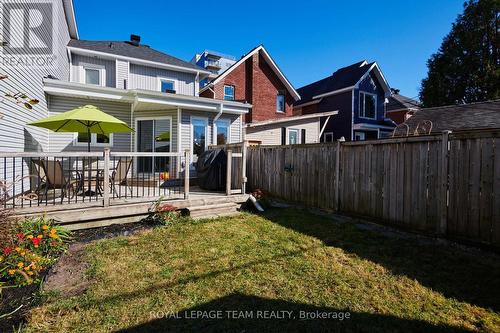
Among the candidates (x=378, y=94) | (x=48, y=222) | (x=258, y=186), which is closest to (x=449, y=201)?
(x=258, y=186)

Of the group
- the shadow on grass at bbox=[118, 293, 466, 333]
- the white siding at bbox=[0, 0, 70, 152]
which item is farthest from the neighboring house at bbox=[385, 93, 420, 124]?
the shadow on grass at bbox=[118, 293, 466, 333]

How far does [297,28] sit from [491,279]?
18.3 metres

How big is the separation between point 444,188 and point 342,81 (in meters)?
19.8

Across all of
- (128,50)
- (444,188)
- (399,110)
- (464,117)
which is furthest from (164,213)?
(399,110)

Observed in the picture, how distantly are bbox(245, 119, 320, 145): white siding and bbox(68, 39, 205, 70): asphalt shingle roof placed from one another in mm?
5145

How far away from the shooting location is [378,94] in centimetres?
2267

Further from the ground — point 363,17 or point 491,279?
point 363,17

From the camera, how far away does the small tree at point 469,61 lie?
22.3 m

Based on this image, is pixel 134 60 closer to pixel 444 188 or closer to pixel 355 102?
pixel 444 188

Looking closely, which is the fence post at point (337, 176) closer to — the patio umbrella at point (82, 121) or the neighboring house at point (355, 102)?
the patio umbrella at point (82, 121)

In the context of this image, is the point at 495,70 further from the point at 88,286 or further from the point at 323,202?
the point at 88,286

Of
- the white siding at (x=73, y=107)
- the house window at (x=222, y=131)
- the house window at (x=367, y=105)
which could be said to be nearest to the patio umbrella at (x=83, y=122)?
the white siding at (x=73, y=107)

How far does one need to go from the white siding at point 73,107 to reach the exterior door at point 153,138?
56 centimetres

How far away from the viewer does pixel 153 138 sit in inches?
414
